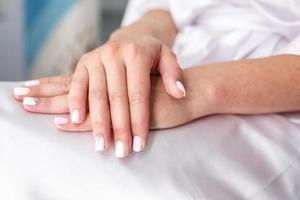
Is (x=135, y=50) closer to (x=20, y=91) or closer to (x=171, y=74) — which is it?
(x=171, y=74)

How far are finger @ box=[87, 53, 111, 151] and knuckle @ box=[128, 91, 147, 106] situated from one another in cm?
3

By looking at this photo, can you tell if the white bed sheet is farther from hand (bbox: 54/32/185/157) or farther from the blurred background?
the blurred background

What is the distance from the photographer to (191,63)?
0.96m

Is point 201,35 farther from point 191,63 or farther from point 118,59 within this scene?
point 118,59

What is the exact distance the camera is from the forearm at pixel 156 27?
3.16 feet

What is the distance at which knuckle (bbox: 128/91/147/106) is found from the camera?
25.5 inches

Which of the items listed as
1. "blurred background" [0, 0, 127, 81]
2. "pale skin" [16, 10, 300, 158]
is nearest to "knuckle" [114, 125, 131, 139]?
"pale skin" [16, 10, 300, 158]

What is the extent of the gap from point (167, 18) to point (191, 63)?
0.15 m

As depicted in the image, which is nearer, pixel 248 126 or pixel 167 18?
pixel 248 126

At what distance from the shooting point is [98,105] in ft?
2.13

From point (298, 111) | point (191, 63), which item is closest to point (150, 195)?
point (298, 111)

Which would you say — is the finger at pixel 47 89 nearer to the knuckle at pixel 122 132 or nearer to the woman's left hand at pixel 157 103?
the woman's left hand at pixel 157 103

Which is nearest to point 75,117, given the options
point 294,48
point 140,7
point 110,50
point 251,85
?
point 110,50

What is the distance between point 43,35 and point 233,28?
0.97 m
